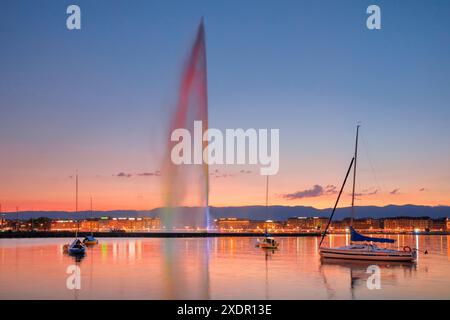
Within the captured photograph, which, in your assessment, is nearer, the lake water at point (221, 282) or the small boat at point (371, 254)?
the lake water at point (221, 282)

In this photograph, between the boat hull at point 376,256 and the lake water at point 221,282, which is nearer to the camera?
the lake water at point 221,282

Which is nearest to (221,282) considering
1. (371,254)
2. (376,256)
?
(371,254)

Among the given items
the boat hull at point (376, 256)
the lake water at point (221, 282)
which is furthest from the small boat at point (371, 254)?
the lake water at point (221, 282)

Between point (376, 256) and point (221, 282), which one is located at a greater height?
point (221, 282)

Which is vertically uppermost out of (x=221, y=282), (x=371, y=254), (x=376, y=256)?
(x=221, y=282)

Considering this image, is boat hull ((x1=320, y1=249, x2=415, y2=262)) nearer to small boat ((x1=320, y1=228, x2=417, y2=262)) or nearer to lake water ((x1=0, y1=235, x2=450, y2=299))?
small boat ((x1=320, y1=228, x2=417, y2=262))

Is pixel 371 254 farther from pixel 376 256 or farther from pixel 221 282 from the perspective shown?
pixel 221 282

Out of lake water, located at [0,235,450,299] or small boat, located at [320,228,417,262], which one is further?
small boat, located at [320,228,417,262]

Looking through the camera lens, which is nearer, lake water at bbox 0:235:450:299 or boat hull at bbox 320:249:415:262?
lake water at bbox 0:235:450:299

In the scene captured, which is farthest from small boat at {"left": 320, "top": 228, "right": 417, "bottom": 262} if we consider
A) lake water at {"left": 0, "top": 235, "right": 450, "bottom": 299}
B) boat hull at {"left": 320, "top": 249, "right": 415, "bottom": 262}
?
lake water at {"left": 0, "top": 235, "right": 450, "bottom": 299}

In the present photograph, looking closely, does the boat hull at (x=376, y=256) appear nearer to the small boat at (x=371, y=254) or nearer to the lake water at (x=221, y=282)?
the small boat at (x=371, y=254)
